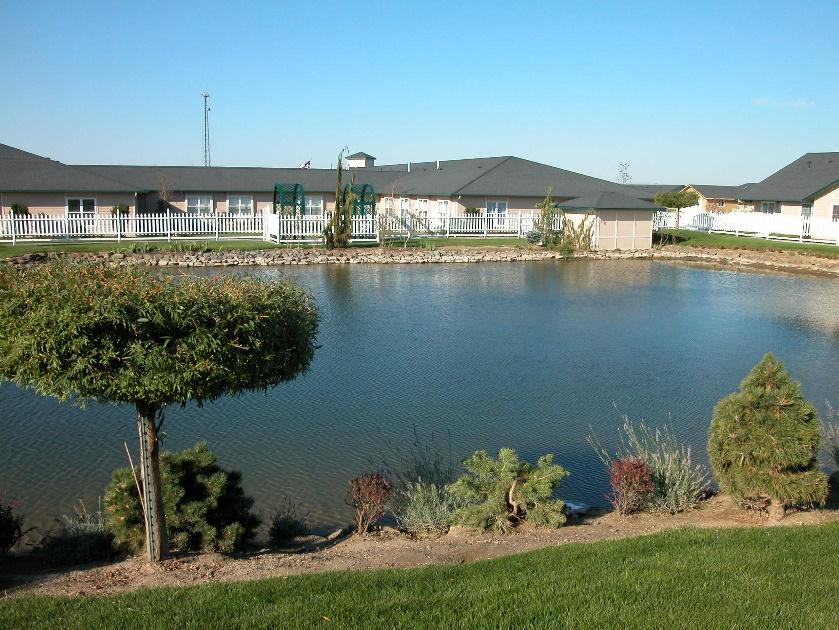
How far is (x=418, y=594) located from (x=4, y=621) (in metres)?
2.49

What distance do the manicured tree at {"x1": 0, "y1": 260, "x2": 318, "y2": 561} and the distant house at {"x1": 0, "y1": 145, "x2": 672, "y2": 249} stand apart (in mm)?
34120

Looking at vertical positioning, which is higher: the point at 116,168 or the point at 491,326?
the point at 116,168

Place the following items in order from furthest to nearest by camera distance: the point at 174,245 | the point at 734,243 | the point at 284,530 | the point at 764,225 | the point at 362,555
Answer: the point at 764,225
the point at 734,243
the point at 174,245
the point at 284,530
the point at 362,555

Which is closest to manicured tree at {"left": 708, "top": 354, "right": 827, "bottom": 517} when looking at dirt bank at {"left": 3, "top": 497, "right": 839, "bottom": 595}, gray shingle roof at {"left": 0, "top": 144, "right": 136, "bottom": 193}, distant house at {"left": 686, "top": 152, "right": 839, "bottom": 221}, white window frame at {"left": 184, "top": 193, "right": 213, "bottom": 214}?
dirt bank at {"left": 3, "top": 497, "right": 839, "bottom": 595}

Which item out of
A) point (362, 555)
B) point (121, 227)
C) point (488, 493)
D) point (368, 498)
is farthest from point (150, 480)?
point (121, 227)

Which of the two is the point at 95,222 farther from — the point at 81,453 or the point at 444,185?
the point at 81,453

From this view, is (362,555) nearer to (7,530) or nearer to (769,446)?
(7,530)

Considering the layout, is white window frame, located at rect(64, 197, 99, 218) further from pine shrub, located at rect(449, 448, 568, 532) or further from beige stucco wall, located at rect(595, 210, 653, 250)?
Result: pine shrub, located at rect(449, 448, 568, 532)

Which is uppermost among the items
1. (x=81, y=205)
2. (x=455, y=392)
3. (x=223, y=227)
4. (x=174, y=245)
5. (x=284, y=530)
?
(x=81, y=205)

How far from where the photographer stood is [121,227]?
121 feet

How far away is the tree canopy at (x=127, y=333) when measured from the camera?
581 centimetres

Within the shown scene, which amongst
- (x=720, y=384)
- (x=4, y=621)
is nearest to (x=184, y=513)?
(x=4, y=621)

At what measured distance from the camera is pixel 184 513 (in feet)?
24.1

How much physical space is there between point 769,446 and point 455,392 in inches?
256
